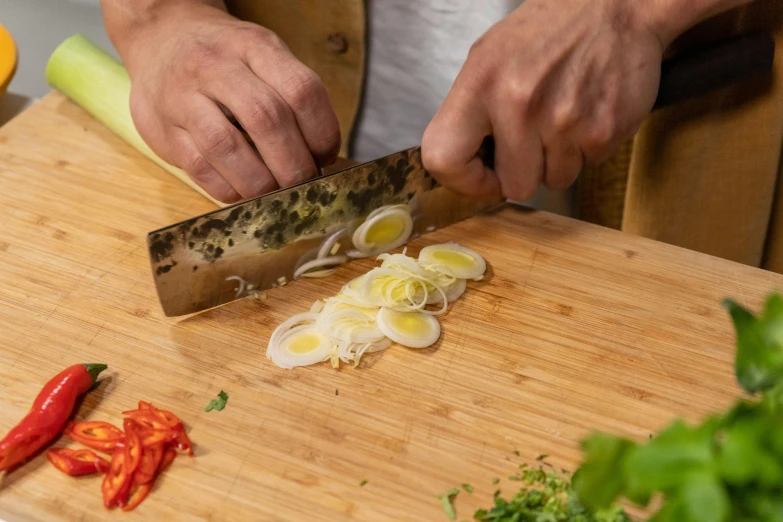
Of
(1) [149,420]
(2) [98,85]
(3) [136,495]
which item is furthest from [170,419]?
(2) [98,85]

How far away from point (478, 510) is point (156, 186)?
1.18m

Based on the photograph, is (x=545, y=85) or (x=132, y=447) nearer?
(x=132, y=447)

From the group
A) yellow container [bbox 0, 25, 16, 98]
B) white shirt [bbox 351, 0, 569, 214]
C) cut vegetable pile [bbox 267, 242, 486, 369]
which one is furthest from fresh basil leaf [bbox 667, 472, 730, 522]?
yellow container [bbox 0, 25, 16, 98]

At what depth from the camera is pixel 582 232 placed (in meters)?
1.79

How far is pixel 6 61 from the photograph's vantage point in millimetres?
2242

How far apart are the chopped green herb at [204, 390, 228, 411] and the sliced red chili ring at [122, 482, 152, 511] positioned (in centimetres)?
19

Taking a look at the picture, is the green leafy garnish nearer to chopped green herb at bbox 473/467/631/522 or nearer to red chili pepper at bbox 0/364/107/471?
chopped green herb at bbox 473/467/631/522

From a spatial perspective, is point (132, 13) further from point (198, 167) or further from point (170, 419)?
point (170, 419)

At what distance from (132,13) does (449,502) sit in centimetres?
142

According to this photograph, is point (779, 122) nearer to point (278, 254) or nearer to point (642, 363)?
point (642, 363)

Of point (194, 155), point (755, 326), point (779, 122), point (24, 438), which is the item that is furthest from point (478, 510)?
point (779, 122)

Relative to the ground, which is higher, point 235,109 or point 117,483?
point 235,109

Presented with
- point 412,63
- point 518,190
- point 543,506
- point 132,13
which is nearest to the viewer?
point 543,506


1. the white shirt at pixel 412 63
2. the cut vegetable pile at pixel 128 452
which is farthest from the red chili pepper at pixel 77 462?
the white shirt at pixel 412 63
